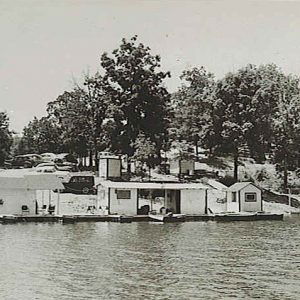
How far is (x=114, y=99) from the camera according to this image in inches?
1219

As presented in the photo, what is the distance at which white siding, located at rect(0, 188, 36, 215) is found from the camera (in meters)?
22.2

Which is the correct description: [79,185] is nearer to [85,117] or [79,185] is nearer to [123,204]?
[123,204]

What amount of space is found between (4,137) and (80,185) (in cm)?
921

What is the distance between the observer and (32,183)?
22.3m

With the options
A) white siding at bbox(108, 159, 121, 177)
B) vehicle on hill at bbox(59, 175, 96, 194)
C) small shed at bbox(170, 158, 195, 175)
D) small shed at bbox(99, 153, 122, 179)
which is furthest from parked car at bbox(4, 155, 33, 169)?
vehicle on hill at bbox(59, 175, 96, 194)

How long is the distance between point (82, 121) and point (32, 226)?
12.8 m

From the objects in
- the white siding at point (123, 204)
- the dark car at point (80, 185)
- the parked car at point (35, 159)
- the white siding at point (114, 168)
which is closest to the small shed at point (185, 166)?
the white siding at point (114, 168)

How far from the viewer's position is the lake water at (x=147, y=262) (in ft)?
35.0

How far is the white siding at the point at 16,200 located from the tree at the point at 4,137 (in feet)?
36.1

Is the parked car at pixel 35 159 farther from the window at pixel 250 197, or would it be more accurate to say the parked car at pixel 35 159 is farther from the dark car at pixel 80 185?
the window at pixel 250 197

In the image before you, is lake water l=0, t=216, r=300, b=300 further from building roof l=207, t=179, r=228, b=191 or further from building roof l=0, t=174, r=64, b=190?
building roof l=207, t=179, r=228, b=191

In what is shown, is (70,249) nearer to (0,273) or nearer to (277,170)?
(0,273)

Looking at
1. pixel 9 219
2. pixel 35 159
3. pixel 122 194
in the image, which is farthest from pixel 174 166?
pixel 9 219

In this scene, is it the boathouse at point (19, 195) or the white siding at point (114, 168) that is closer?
the boathouse at point (19, 195)
